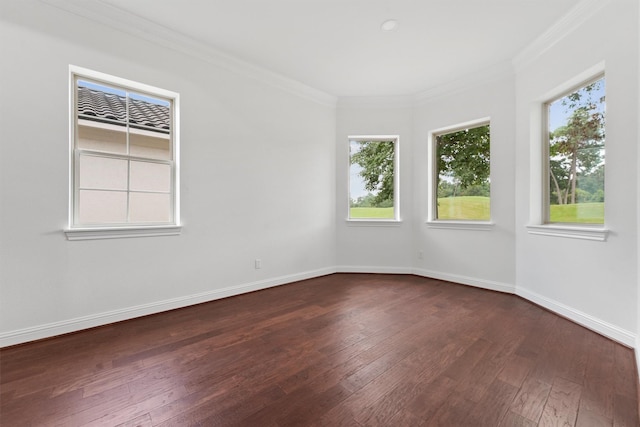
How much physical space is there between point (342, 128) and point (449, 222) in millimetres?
2203

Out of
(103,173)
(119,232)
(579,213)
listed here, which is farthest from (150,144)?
(579,213)

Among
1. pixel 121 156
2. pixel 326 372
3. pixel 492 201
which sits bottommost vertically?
pixel 326 372

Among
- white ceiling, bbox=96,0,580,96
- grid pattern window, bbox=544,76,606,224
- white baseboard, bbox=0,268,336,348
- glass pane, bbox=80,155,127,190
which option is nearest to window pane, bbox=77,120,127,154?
glass pane, bbox=80,155,127,190

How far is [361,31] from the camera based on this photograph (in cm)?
282

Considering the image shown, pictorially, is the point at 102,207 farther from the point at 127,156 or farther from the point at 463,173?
the point at 463,173

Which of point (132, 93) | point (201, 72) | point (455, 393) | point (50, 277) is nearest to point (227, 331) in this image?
point (50, 277)

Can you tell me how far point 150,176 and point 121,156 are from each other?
0.99 feet

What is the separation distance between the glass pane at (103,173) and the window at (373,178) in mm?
3125

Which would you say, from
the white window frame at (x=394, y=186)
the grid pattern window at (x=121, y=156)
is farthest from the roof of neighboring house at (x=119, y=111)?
the white window frame at (x=394, y=186)

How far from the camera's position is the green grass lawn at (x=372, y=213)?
4.61 m

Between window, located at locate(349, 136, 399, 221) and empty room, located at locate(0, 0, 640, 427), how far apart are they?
79 cm

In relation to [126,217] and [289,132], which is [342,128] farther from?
[126,217]

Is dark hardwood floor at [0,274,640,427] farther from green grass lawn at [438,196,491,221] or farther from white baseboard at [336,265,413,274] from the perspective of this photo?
white baseboard at [336,265,413,274]

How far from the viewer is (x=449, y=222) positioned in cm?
403
